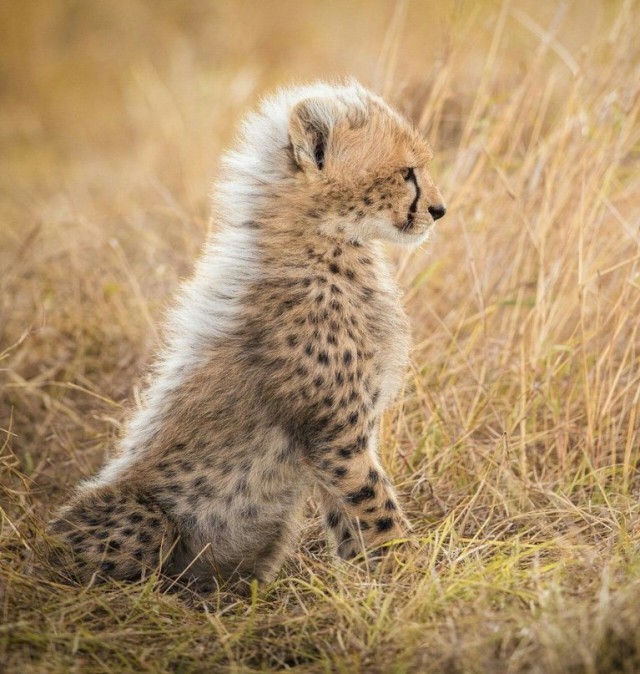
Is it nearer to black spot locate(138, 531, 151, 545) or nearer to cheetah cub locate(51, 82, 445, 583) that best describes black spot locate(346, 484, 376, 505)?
cheetah cub locate(51, 82, 445, 583)

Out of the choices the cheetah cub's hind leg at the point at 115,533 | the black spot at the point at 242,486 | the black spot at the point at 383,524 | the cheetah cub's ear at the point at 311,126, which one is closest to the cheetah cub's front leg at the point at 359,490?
the black spot at the point at 383,524

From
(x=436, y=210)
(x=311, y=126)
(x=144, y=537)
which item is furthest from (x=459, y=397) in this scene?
(x=144, y=537)

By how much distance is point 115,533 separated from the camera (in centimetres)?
231

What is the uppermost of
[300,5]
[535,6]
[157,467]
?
[300,5]

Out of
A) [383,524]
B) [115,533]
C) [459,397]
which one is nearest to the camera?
[115,533]

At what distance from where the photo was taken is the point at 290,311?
2.46 metres

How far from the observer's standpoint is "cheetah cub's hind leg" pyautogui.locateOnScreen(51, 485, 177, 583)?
90.3 inches

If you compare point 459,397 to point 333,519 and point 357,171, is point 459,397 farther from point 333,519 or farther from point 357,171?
point 357,171

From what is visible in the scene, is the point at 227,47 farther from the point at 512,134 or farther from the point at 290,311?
the point at 290,311

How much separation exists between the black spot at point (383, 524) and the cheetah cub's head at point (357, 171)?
2.48ft

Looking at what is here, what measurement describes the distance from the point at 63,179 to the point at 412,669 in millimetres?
5356

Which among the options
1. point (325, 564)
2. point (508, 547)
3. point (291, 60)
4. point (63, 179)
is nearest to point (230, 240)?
point (325, 564)

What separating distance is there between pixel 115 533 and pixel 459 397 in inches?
52.7

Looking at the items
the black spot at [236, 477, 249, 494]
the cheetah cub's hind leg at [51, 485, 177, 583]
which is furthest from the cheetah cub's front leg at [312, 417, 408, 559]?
the cheetah cub's hind leg at [51, 485, 177, 583]
